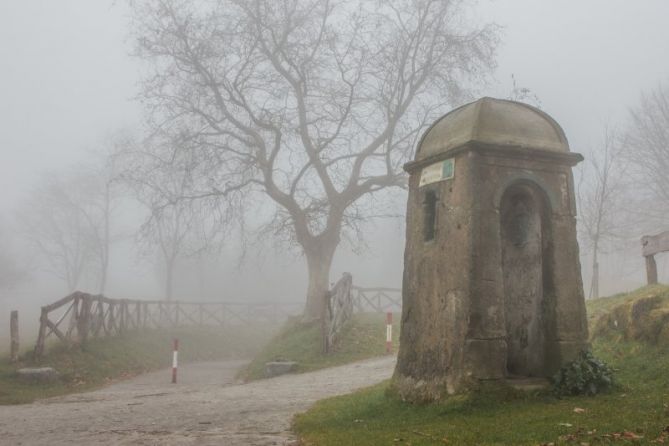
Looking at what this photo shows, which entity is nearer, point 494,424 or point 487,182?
point 494,424

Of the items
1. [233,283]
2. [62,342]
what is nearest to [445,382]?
[62,342]

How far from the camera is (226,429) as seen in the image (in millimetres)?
6797

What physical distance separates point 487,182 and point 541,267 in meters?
1.33

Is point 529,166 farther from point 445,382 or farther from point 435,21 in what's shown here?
point 435,21

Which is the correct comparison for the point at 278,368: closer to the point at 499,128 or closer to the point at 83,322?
the point at 83,322

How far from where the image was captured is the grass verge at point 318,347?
14578 mm

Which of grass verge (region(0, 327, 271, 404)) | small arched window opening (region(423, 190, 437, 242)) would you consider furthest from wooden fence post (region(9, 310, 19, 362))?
small arched window opening (region(423, 190, 437, 242))

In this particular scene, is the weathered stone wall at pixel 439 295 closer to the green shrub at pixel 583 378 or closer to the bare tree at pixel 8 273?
the green shrub at pixel 583 378

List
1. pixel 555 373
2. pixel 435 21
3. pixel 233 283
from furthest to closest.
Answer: pixel 233 283
pixel 435 21
pixel 555 373

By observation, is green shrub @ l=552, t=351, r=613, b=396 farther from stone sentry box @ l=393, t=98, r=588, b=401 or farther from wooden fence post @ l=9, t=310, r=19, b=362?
wooden fence post @ l=9, t=310, r=19, b=362

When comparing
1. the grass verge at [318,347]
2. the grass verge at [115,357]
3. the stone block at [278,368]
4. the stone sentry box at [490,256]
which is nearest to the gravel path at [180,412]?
the stone block at [278,368]

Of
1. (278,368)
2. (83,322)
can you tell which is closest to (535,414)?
(278,368)

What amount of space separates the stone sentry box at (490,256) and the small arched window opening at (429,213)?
0.04 ft

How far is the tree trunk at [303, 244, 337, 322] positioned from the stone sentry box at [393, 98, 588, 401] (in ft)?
39.2
